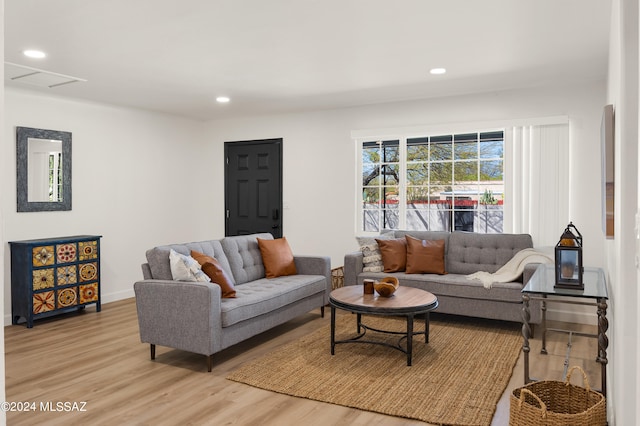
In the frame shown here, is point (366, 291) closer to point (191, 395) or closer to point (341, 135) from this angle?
point (191, 395)

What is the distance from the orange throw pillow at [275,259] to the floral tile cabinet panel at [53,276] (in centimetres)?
193

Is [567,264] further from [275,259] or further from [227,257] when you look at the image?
[227,257]

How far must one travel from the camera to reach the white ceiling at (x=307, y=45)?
3031 mm

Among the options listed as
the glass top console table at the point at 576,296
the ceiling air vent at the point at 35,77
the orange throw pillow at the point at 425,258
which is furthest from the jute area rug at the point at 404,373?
the ceiling air vent at the point at 35,77

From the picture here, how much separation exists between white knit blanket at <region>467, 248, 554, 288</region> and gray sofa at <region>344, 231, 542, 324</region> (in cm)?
6

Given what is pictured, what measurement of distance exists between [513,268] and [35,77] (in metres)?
4.77

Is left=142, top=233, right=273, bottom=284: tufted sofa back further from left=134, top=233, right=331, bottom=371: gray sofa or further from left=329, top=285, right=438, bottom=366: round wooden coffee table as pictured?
left=329, top=285, right=438, bottom=366: round wooden coffee table

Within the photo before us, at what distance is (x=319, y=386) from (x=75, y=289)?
3252mm

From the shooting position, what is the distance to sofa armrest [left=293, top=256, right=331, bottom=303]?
200 inches

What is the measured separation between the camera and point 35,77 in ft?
14.7

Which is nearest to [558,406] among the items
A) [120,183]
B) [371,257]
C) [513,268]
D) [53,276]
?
[513,268]

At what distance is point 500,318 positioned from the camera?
456cm

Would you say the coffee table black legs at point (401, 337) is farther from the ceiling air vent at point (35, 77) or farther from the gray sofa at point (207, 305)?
the ceiling air vent at point (35, 77)

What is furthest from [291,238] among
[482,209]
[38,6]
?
[38,6]
